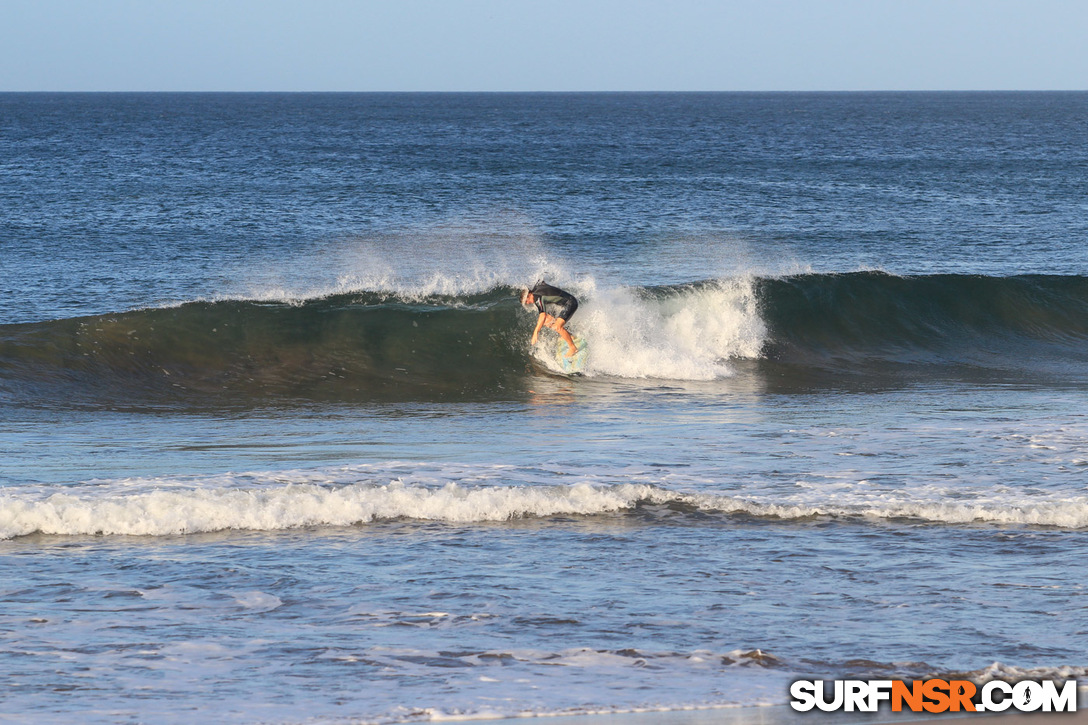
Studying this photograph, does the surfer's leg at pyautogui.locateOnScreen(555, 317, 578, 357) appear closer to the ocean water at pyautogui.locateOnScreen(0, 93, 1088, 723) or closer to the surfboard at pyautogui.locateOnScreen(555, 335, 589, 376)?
the surfboard at pyautogui.locateOnScreen(555, 335, 589, 376)

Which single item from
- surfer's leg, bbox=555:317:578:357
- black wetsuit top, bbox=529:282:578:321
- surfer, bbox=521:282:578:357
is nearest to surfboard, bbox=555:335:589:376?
surfer's leg, bbox=555:317:578:357

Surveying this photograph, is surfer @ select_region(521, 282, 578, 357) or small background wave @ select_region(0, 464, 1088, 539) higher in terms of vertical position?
surfer @ select_region(521, 282, 578, 357)

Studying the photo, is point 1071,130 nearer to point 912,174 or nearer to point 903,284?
point 912,174

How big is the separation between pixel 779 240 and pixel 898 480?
2457cm

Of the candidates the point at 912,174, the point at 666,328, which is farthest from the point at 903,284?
the point at 912,174

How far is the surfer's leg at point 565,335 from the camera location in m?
14.4

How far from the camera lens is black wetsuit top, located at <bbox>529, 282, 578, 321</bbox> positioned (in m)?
13.9

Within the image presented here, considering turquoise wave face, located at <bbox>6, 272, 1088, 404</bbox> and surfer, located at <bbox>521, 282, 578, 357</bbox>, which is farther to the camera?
turquoise wave face, located at <bbox>6, 272, 1088, 404</bbox>

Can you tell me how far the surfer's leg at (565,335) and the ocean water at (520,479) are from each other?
45 cm

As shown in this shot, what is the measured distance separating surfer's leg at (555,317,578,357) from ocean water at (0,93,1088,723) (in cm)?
45

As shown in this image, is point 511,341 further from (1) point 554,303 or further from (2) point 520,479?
(2) point 520,479

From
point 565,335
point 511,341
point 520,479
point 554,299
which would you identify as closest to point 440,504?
point 520,479

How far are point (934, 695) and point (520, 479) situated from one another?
14.5 feet

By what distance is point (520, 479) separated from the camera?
8500mm
